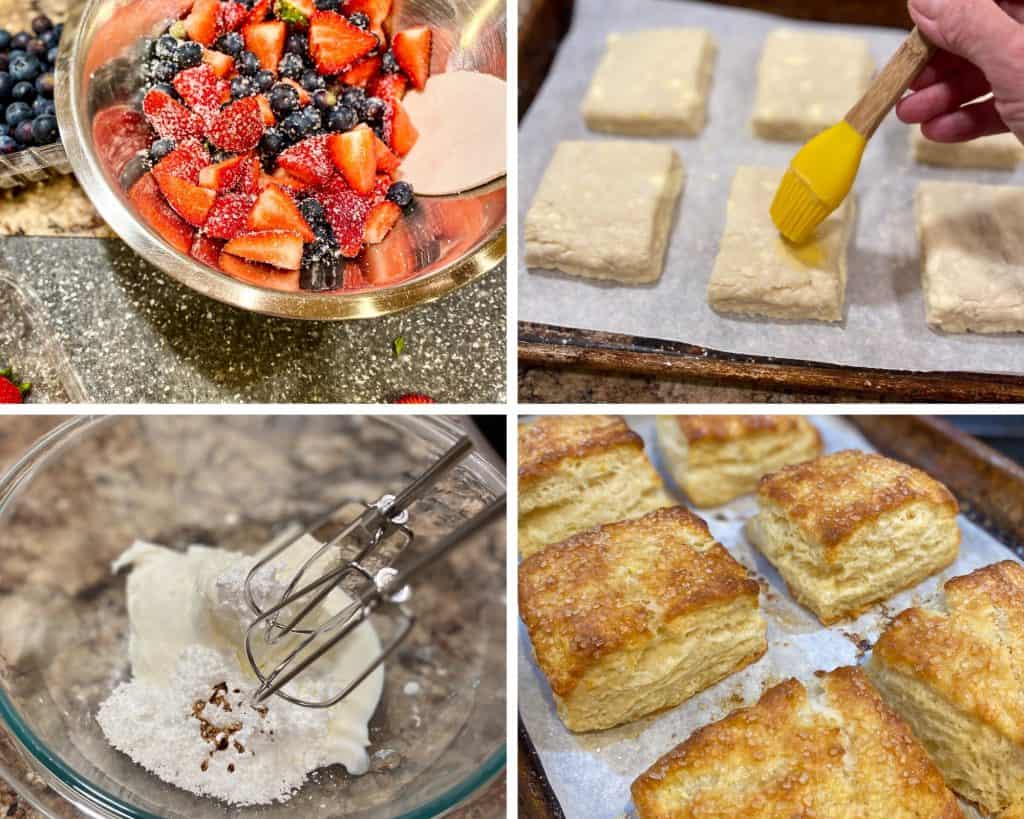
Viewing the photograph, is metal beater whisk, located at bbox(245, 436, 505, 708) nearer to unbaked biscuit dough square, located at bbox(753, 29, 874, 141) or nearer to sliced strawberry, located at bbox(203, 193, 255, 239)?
sliced strawberry, located at bbox(203, 193, 255, 239)

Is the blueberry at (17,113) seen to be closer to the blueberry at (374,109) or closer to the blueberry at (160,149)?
the blueberry at (160,149)

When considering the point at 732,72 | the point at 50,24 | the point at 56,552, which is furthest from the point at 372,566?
the point at 732,72

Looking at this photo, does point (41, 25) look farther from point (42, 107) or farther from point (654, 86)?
point (654, 86)

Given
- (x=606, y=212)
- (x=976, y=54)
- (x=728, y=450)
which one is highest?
(x=976, y=54)

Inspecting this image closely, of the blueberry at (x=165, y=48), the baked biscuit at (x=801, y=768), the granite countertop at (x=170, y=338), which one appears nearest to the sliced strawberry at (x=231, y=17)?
the blueberry at (x=165, y=48)

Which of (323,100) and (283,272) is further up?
(323,100)

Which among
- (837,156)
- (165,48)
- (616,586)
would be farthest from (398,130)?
(616,586)
